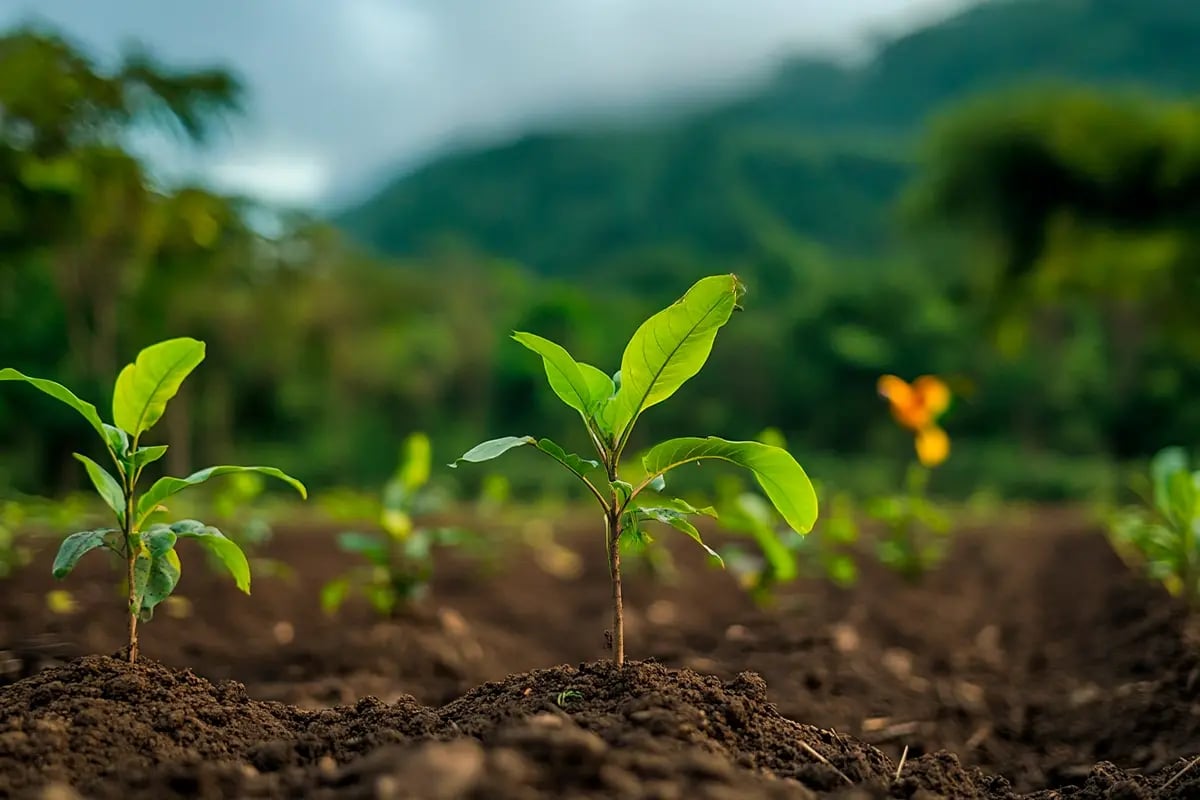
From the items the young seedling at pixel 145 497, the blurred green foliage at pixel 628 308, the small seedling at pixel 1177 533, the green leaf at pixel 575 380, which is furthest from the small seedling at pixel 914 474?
the blurred green foliage at pixel 628 308

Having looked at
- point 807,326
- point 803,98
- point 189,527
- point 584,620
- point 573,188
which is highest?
point 803,98

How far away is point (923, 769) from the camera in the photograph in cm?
130

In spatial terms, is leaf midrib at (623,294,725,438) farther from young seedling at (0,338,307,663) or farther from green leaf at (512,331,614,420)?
young seedling at (0,338,307,663)

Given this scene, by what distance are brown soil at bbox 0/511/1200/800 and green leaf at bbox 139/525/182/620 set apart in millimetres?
109

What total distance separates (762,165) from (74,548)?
2397 cm

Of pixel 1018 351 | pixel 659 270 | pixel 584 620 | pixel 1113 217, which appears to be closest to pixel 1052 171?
pixel 1113 217

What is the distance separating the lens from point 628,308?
15.2 metres

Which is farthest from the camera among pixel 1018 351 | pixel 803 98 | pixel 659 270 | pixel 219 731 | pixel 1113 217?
Answer: pixel 803 98

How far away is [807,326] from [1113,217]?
14.6ft

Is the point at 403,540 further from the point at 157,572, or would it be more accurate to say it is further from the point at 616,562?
the point at 616,562

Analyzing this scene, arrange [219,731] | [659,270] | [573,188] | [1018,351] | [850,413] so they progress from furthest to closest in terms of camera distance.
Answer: [573,188] → [659,270] → [850,413] → [1018,351] → [219,731]

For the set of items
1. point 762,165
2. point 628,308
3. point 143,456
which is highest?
point 762,165

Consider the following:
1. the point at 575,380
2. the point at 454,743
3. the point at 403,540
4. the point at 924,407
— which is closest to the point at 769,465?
the point at 575,380

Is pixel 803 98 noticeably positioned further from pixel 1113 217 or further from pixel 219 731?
pixel 219 731
